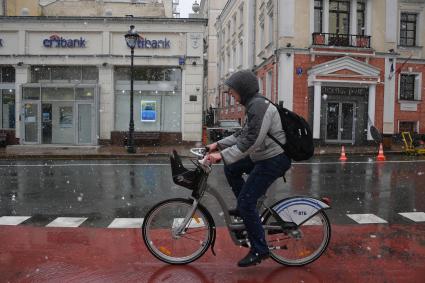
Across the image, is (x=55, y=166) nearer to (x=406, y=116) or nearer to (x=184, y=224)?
(x=184, y=224)

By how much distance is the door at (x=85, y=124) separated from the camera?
23938 mm

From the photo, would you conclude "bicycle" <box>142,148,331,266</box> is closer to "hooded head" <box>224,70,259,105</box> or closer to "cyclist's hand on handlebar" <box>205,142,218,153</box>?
"cyclist's hand on handlebar" <box>205,142,218,153</box>

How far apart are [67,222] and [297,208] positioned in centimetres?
376

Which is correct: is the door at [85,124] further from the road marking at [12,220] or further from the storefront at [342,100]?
the road marking at [12,220]

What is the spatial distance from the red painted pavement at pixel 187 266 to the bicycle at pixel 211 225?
14 centimetres

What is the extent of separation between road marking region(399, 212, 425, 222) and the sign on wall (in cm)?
1817

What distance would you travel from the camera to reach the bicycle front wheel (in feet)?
15.2

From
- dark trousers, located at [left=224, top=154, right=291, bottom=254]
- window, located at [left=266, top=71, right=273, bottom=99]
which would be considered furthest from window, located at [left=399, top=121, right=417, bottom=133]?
dark trousers, located at [left=224, top=154, right=291, bottom=254]

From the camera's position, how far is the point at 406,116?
→ 91.0ft

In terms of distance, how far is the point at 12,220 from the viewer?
698cm

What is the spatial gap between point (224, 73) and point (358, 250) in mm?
41502

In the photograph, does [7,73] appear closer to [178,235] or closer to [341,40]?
[341,40]

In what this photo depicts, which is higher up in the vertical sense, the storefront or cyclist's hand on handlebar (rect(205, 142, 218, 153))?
the storefront

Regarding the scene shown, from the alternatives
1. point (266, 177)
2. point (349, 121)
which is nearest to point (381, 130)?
point (349, 121)
